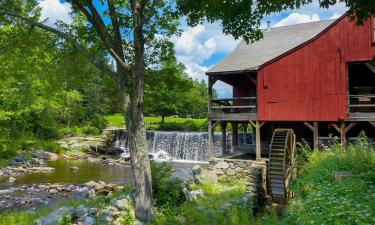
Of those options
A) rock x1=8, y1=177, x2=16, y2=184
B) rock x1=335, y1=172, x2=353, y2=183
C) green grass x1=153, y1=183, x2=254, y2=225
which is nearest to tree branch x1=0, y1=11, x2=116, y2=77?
green grass x1=153, y1=183, x2=254, y2=225

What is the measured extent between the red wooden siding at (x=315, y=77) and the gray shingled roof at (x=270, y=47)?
129 cm

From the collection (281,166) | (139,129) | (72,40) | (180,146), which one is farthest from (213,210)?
(180,146)

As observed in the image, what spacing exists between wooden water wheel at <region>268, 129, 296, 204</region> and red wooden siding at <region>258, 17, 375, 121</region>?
53.4 inches

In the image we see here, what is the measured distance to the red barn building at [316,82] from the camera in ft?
49.1

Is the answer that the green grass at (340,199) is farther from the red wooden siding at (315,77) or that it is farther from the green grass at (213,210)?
the red wooden siding at (315,77)

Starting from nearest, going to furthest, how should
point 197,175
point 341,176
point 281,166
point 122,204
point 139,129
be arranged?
point 341,176 < point 139,129 < point 122,204 < point 281,166 < point 197,175

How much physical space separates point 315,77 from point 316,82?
0.75ft

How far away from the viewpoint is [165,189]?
419 inches

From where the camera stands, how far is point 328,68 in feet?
50.7

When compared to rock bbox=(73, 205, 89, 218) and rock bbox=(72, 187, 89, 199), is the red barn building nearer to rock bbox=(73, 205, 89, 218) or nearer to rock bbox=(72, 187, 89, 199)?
rock bbox=(72, 187, 89, 199)

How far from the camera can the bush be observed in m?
10.3

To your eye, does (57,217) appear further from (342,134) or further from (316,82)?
(316,82)

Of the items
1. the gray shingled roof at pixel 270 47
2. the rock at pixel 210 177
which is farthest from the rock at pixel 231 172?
the gray shingled roof at pixel 270 47

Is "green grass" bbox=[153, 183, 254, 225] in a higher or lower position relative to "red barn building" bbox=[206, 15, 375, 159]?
lower
